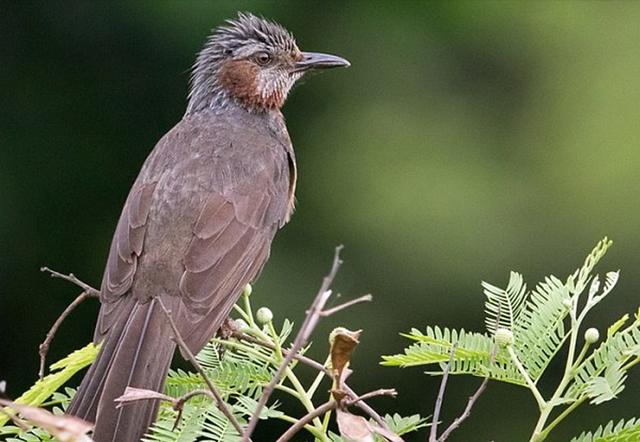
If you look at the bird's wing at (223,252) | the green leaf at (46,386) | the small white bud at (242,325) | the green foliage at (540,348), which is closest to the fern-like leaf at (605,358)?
the green foliage at (540,348)

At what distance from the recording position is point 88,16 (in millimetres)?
12289

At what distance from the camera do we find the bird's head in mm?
7277

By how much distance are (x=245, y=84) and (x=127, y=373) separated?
A: 2742 millimetres

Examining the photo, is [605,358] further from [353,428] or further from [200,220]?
[200,220]

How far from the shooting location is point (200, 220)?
234 inches

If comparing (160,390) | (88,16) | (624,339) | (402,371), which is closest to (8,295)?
(88,16)

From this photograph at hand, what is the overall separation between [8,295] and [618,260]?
510 centimetres

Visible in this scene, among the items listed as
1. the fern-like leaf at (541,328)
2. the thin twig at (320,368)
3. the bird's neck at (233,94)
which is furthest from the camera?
the bird's neck at (233,94)

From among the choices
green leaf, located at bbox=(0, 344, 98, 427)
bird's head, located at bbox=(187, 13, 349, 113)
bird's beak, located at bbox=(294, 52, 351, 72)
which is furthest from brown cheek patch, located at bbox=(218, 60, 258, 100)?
green leaf, located at bbox=(0, 344, 98, 427)

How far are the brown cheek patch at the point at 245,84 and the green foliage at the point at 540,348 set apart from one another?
3.33 metres

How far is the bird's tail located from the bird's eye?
7.35 ft

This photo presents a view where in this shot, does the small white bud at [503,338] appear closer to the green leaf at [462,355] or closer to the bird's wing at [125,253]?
the green leaf at [462,355]

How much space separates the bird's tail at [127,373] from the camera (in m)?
4.36

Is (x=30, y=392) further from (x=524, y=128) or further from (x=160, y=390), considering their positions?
(x=524, y=128)
